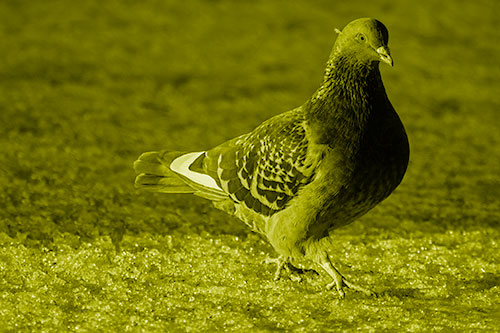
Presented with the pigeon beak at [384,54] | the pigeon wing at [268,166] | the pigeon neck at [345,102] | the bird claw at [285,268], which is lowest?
the bird claw at [285,268]

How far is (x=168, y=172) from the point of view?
449 centimetres

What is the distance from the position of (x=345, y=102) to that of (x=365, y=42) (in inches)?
11.2

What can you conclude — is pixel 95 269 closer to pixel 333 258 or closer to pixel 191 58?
pixel 333 258

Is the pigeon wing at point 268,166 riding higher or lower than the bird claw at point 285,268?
higher

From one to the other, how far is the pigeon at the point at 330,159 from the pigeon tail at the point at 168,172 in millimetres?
283

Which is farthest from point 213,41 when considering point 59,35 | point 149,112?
point 149,112

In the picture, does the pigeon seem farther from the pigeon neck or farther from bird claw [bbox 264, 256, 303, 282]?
bird claw [bbox 264, 256, 303, 282]

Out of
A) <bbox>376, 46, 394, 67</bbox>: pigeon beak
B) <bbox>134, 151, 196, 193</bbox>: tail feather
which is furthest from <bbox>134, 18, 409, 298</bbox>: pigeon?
<bbox>134, 151, 196, 193</bbox>: tail feather

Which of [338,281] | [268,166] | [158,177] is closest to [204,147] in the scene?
[158,177]

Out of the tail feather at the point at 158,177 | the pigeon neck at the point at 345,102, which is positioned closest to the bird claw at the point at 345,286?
the pigeon neck at the point at 345,102

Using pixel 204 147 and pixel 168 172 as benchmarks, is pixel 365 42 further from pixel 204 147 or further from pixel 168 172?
pixel 204 147

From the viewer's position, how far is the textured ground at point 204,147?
4109mm

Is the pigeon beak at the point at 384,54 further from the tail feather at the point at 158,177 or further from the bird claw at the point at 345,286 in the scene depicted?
the tail feather at the point at 158,177

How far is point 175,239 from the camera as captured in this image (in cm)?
489
